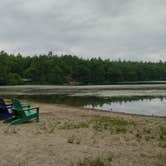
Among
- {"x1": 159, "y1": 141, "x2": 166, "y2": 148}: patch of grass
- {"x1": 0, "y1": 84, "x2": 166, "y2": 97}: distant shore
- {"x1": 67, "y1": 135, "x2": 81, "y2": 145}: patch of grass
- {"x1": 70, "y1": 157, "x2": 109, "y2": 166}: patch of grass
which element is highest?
{"x1": 70, "y1": 157, "x2": 109, "y2": 166}: patch of grass

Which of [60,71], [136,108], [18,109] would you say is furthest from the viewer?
[60,71]

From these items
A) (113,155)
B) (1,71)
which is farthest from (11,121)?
(1,71)

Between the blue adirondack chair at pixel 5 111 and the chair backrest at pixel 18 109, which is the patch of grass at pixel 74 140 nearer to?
the chair backrest at pixel 18 109

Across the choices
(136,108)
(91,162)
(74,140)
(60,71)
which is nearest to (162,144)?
(74,140)

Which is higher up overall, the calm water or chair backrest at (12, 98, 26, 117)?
chair backrest at (12, 98, 26, 117)

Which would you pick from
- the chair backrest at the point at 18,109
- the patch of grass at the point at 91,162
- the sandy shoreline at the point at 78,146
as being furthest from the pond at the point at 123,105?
the patch of grass at the point at 91,162

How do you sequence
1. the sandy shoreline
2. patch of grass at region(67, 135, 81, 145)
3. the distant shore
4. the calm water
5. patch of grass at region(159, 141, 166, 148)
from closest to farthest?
1. the sandy shoreline
2. patch of grass at region(159, 141, 166, 148)
3. patch of grass at region(67, 135, 81, 145)
4. the calm water
5. the distant shore

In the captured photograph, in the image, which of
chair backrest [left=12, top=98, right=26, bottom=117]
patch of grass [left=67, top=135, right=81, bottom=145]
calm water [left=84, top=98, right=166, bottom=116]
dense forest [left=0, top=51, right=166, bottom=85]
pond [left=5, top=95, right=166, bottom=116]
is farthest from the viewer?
dense forest [left=0, top=51, right=166, bottom=85]

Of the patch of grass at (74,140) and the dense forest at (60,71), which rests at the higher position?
the dense forest at (60,71)

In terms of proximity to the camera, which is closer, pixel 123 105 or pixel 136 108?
pixel 136 108

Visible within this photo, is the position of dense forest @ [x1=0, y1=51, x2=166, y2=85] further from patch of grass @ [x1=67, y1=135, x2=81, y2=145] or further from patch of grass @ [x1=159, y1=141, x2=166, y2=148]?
patch of grass @ [x1=159, y1=141, x2=166, y2=148]

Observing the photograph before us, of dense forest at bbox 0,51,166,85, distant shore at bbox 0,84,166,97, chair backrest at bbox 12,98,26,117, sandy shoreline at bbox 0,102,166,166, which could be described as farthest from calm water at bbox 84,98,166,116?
dense forest at bbox 0,51,166,85

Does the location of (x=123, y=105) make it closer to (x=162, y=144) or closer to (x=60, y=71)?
(x=162, y=144)

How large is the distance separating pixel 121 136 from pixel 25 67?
3918 inches
